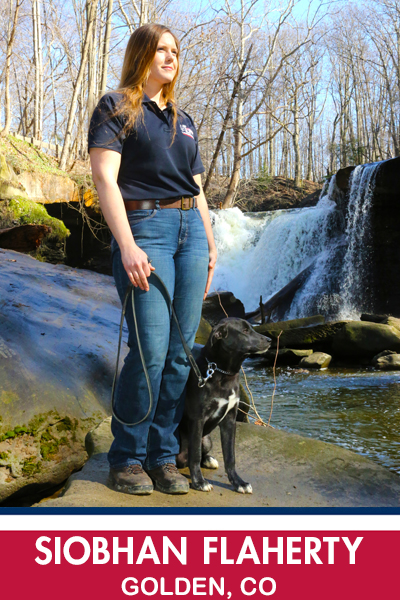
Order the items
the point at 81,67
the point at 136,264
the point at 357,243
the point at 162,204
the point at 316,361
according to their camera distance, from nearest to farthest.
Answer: the point at 136,264
the point at 162,204
the point at 316,361
the point at 81,67
the point at 357,243

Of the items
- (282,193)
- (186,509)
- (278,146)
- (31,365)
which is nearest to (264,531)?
(186,509)

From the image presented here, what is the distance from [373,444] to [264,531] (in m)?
3.26

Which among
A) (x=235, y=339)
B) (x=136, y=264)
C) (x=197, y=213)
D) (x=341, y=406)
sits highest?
(x=197, y=213)

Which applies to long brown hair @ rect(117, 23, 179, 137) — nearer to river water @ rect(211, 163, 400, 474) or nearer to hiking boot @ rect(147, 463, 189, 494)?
hiking boot @ rect(147, 463, 189, 494)

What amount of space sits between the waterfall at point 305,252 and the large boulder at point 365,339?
3903 mm

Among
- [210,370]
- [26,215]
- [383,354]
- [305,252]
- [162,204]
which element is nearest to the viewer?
[162,204]

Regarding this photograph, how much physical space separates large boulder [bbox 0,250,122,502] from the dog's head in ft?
3.79

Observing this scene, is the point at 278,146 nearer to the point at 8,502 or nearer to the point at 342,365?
the point at 342,365

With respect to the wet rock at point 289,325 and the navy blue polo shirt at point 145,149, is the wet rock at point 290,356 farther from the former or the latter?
the navy blue polo shirt at point 145,149

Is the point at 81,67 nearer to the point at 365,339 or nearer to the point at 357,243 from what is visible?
the point at 357,243

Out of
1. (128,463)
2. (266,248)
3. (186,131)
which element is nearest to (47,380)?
(128,463)

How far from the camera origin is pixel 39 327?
3711 millimetres

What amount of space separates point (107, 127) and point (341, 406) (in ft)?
16.2

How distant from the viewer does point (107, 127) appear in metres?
2.35
